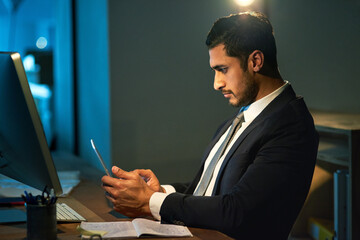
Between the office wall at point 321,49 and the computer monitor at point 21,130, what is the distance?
1997mm

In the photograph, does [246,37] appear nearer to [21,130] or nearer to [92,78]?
[21,130]

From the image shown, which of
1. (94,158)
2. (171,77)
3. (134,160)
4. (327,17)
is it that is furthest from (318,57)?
(94,158)

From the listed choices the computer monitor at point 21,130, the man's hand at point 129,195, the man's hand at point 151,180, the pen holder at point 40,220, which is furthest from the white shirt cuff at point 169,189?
the pen holder at point 40,220

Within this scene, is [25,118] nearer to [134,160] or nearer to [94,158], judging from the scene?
[134,160]

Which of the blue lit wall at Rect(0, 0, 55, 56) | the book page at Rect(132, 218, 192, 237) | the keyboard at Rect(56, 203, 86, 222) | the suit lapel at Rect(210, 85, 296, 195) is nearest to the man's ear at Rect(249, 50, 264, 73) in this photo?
the suit lapel at Rect(210, 85, 296, 195)

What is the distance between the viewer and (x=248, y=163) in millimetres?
1550

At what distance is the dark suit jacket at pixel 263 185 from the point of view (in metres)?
1.42

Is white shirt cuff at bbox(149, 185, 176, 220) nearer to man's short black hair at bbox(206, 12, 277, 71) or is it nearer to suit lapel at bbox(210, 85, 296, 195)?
suit lapel at bbox(210, 85, 296, 195)

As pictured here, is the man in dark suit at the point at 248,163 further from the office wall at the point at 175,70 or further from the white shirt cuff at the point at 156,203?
the office wall at the point at 175,70

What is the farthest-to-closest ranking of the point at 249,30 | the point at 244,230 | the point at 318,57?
1. the point at 318,57
2. the point at 249,30
3. the point at 244,230

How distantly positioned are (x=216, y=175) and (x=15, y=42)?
2.66 metres

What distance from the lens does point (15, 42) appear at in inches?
153

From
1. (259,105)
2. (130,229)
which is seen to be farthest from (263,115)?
(130,229)

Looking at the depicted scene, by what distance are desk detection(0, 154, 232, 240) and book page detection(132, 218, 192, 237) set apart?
3 cm
